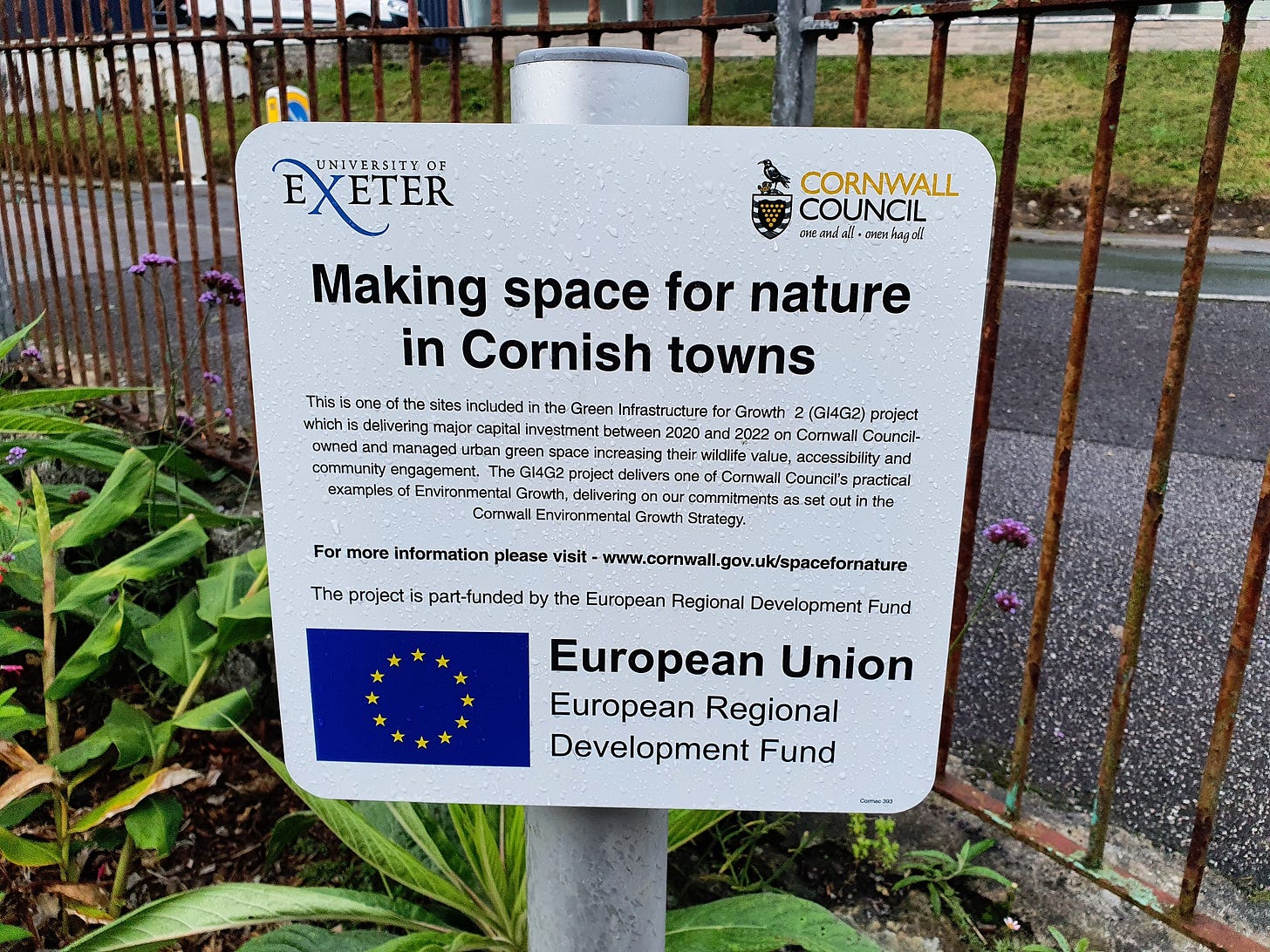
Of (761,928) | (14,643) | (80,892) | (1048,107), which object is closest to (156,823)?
(80,892)

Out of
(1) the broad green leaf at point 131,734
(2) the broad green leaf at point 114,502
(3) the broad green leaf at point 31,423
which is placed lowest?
(1) the broad green leaf at point 131,734

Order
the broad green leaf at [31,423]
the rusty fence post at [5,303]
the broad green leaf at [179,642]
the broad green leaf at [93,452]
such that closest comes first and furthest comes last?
the broad green leaf at [179,642] → the broad green leaf at [31,423] → the broad green leaf at [93,452] → the rusty fence post at [5,303]

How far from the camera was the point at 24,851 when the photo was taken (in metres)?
1.83

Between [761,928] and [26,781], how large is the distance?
133cm

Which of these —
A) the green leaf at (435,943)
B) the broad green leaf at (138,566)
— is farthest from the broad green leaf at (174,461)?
the green leaf at (435,943)

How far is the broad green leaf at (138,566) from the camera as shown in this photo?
2.15m

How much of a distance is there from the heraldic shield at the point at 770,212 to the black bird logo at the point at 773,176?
11 millimetres

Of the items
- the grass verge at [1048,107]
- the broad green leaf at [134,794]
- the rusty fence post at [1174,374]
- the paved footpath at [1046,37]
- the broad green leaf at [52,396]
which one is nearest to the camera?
the rusty fence post at [1174,374]

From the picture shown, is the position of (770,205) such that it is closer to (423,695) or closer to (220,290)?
(423,695)

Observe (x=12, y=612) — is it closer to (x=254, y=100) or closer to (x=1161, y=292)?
(x=254, y=100)

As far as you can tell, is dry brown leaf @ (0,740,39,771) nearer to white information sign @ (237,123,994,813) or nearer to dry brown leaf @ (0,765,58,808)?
dry brown leaf @ (0,765,58,808)

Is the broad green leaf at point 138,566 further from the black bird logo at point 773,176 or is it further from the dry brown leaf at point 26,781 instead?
the black bird logo at point 773,176

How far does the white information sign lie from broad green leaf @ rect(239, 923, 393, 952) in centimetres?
70

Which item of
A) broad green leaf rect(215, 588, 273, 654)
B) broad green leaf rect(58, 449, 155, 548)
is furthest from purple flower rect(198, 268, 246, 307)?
broad green leaf rect(215, 588, 273, 654)
